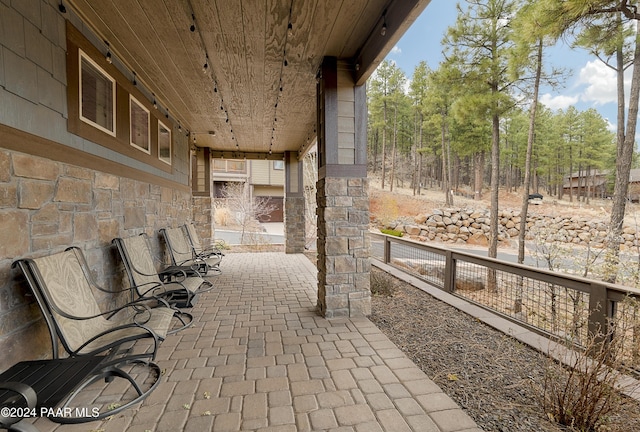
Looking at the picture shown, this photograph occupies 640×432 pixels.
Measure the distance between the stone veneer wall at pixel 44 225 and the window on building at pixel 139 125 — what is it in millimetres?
665

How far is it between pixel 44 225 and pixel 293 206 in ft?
20.0

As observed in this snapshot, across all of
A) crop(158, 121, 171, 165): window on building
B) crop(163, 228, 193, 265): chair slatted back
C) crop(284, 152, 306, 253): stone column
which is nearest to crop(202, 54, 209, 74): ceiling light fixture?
crop(158, 121, 171, 165): window on building

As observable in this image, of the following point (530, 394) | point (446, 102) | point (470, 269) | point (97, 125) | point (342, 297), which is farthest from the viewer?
point (446, 102)

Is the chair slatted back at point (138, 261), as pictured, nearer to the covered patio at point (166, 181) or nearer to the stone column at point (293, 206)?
the covered patio at point (166, 181)

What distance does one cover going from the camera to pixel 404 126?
75.7 ft

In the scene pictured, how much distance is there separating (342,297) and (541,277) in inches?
79.9

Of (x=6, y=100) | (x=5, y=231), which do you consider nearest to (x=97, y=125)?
(x=6, y=100)

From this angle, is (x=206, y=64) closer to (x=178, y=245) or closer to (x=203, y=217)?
(x=178, y=245)

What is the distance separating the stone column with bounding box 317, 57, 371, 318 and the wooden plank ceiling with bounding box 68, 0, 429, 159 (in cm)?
27

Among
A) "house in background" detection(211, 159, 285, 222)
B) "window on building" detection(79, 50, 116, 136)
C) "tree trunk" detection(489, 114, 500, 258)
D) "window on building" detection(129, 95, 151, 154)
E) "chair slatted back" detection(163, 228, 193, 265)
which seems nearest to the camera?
"window on building" detection(79, 50, 116, 136)

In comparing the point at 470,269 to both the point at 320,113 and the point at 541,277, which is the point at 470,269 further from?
the point at 320,113

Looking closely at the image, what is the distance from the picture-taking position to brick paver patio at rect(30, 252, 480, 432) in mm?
1630

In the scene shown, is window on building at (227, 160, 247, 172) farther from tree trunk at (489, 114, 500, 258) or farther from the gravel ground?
the gravel ground

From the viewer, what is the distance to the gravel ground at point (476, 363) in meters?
1.67
